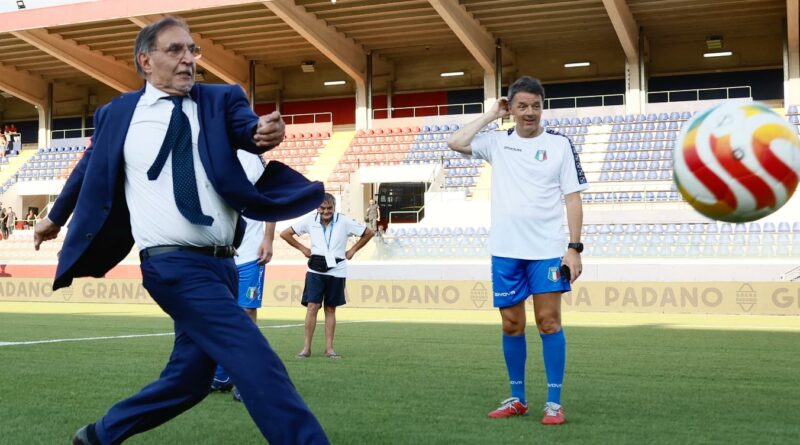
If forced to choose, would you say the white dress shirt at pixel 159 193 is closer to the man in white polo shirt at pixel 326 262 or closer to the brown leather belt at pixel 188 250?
the brown leather belt at pixel 188 250

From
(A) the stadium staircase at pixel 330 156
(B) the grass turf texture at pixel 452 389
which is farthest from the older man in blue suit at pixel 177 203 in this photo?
(A) the stadium staircase at pixel 330 156

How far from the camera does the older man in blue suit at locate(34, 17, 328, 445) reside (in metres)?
4.12

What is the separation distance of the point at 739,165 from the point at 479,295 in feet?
59.4

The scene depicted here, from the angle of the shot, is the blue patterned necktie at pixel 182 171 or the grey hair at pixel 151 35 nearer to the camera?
the blue patterned necktie at pixel 182 171

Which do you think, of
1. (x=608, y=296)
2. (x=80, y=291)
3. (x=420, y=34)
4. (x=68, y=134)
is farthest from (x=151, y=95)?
(x=68, y=134)

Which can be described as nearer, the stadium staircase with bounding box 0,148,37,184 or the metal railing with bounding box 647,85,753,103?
the metal railing with bounding box 647,85,753,103

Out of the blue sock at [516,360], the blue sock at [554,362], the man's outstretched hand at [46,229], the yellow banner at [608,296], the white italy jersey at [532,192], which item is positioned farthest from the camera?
the yellow banner at [608,296]

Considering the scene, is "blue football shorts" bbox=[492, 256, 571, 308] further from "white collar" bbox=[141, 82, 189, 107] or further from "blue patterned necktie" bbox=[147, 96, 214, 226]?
"white collar" bbox=[141, 82, 189, 107]

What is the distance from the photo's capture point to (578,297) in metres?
21.9

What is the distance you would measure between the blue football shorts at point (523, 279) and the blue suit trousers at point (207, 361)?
2.43m

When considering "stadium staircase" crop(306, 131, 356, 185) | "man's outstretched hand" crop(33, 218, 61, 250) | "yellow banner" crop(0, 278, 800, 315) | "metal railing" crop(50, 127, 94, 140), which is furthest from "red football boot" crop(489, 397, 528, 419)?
"metal railing" crop(50, 127, 94, 140)

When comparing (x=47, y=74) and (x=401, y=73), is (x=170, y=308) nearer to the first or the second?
(x=401, y=73)

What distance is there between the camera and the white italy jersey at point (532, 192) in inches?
250

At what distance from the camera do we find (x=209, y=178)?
13.6 ft
